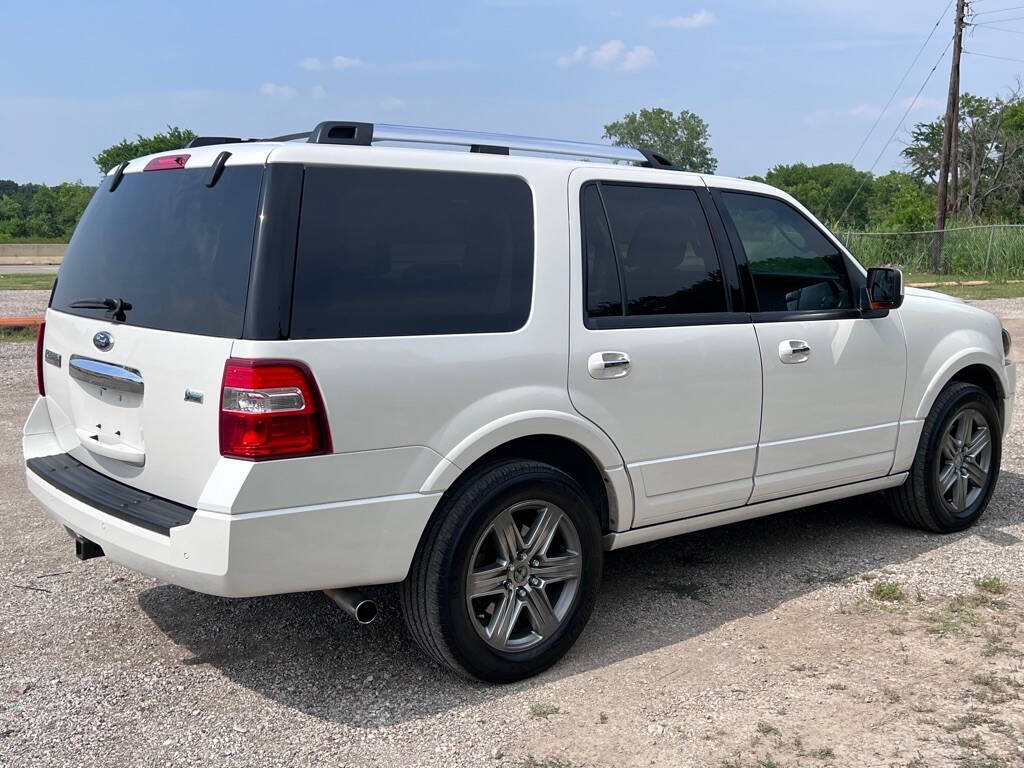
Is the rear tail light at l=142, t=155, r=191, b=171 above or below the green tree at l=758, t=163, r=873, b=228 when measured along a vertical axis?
below

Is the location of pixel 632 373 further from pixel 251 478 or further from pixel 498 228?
pixel 251 478

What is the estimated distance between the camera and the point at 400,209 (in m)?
3.67

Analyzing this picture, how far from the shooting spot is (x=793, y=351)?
4.80m

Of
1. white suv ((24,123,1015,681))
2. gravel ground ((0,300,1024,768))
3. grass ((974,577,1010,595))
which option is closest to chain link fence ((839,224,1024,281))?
grass ((974,577,1010,595))

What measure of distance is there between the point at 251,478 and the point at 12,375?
28.6 ft

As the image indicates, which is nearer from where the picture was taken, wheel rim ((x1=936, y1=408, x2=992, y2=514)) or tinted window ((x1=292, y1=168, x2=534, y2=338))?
tinted window ((x1=292, y1=168, x2=534, y2=338))

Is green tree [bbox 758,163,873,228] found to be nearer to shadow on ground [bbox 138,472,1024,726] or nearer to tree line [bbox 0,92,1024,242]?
tree line [bbox 0,92,1024,242]

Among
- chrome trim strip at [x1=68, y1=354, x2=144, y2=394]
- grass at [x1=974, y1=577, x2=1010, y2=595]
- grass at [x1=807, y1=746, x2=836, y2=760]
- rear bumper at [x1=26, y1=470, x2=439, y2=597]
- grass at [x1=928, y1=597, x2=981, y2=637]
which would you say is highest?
chrome trim strip at [x1=68, y1=354, x2=144, y2=394]

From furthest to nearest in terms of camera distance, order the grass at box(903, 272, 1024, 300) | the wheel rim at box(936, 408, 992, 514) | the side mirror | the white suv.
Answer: the grass at box(903, 272, 1024, 300), the wheel rim at box(936, 408, 992, 514), the side mirror, the white suv

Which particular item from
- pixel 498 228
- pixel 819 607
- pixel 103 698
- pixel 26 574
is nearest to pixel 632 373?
pixel 498 228

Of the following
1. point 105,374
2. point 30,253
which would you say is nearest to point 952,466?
point 105,374

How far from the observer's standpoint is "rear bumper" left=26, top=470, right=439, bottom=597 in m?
3.32

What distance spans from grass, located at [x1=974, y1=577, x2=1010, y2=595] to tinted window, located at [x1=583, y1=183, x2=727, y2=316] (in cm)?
186

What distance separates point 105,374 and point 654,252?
89.0 inches
